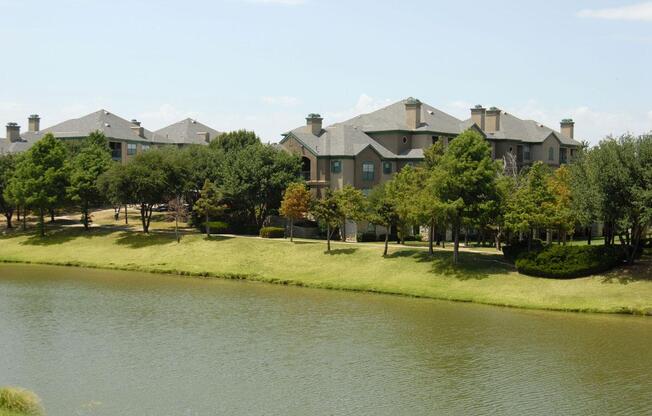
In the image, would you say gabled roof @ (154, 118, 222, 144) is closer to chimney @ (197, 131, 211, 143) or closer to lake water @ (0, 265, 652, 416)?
chimney @ (197, 131, 211, 143)

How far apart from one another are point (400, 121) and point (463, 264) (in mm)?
31798

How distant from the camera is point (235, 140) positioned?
9219 centimetres

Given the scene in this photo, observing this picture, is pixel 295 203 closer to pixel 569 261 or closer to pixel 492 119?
pixel 569 261

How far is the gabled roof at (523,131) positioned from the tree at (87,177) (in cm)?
4423

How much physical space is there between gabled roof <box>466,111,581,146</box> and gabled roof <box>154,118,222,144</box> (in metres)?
45.2

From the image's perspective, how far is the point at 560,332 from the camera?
42.2 metres

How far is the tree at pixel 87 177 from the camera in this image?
267 ft

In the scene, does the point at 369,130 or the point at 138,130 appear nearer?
the point at 369,130

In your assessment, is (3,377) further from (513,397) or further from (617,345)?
(617,345)

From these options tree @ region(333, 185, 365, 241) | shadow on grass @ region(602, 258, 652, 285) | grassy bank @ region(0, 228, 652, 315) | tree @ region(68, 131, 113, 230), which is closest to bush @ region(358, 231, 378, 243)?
grassy bank @ region(0, 228, 652, 315)

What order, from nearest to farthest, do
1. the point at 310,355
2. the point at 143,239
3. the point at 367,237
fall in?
the point at 310,355 < the point at 143,239 < the point at 367,237

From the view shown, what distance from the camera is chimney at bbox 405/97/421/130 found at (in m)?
86.2

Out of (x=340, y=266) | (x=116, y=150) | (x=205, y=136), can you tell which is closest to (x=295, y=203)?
(x=340, y=266)

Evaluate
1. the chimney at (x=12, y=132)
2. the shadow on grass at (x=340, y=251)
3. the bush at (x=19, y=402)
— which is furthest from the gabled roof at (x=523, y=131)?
the bush at (x=19, y=402)
